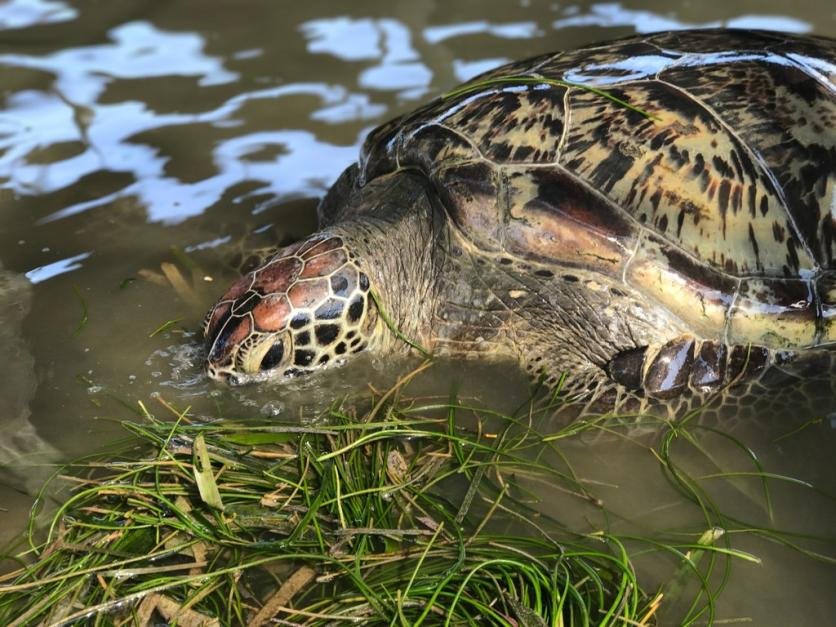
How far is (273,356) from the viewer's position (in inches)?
137

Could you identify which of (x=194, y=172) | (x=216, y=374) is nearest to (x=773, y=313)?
(x=216, y=374)

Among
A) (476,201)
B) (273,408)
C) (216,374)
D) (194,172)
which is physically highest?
(476,201)

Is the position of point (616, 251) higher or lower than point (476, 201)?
lower

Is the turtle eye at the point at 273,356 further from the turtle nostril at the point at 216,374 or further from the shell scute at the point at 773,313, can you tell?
the shell scute at the point at 773,313

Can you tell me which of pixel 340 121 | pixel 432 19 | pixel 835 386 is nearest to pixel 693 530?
pixel 835 386

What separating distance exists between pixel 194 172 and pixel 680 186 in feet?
9.72

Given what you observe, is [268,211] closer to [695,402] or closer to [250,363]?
[250,363]

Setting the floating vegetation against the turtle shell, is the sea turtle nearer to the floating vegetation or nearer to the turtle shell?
the turtle shell

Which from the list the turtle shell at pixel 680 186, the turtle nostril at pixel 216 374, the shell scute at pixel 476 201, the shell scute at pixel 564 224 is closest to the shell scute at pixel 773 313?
the turtle shell at pixel 680 186

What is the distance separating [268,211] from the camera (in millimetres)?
4852

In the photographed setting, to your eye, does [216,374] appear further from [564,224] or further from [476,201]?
[564,224]

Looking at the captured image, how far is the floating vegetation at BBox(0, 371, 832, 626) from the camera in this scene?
102 inches

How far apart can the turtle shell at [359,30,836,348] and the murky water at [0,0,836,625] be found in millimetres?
567

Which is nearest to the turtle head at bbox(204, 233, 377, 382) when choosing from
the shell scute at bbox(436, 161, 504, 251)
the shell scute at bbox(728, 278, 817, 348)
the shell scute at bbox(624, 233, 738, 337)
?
the shell scute at bbox(436, 161, 504, 251)
